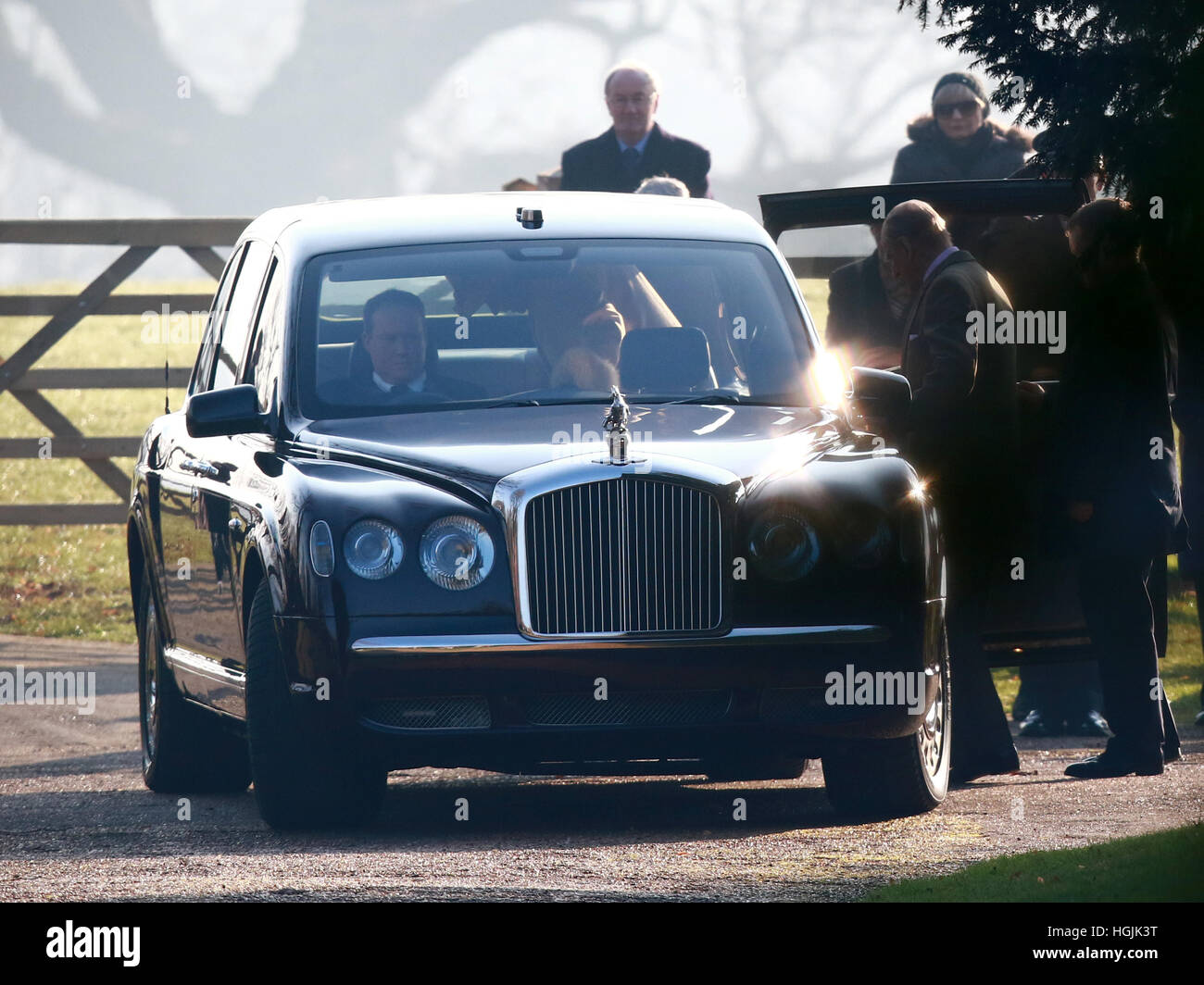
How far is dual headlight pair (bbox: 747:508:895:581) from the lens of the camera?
8070 millimetres

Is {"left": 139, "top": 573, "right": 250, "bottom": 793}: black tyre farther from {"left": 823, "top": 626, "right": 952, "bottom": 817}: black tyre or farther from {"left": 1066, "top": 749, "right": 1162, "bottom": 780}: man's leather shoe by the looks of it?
{"left": 1066, "top": 749, "right": 1162, "bottom": 780}: man's leather shoe

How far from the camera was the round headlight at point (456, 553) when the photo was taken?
791 cm

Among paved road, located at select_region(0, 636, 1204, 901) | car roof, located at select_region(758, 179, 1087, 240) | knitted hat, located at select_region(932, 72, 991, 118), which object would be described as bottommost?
paved road, located at select_region(0, 636, 1204, 901)

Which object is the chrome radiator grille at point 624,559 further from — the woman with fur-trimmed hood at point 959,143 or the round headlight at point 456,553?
the woman with fur-trimmed hood at point 959,143

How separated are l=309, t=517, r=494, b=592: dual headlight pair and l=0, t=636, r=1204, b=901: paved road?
82cm

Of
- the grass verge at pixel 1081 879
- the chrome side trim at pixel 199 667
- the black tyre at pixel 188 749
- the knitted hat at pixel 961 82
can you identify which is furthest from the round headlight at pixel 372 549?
the knitted hat at pixel 961 82

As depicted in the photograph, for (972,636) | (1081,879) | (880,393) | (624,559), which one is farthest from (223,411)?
(1081,879)

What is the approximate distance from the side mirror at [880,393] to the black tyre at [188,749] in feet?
9.44

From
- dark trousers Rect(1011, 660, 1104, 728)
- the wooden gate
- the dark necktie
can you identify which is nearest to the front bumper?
dark trousers Rect(1011, 660, 1104, 728)

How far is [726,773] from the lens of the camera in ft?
28.6

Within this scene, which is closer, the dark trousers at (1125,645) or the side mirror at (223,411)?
the side mirror at (223,411)
